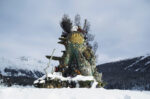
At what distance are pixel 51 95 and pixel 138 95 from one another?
3.17 m

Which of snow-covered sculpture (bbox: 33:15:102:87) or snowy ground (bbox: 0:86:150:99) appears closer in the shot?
snowy ground (bbox: 0:86:150:99)

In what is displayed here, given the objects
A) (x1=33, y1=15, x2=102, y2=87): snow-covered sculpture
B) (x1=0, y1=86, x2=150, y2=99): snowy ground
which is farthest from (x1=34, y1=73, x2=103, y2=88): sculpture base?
(x1=0, y1=86, x2=150, y2=99): snowy ground

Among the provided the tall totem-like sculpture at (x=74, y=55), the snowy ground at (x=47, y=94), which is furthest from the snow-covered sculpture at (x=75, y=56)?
the snowy ground at (x=47, y=94)

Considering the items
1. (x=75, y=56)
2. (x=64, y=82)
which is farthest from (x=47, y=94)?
(x=75, y=56)

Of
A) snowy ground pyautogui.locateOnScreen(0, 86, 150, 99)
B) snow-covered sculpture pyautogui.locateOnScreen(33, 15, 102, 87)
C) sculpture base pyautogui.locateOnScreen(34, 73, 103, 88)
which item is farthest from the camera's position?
snow-covered sculpture pyautogui.locateOnScreen(33, 15, 102, 87)

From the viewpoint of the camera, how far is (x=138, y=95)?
764cm

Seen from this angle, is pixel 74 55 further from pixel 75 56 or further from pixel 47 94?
pixel 47 94

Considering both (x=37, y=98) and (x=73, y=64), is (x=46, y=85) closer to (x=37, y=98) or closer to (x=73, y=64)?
(x=73, y=64)

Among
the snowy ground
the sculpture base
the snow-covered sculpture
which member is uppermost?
the snow-covered sculpture

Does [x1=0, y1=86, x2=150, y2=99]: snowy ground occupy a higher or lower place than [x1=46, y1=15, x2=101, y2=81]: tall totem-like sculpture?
lower

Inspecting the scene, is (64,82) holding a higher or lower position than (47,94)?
higher

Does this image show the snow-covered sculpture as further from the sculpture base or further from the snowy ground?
the snowy ground

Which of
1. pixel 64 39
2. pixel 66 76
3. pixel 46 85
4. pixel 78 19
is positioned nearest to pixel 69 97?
pixel 46 85

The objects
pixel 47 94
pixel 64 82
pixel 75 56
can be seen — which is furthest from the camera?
pixel 75 56
